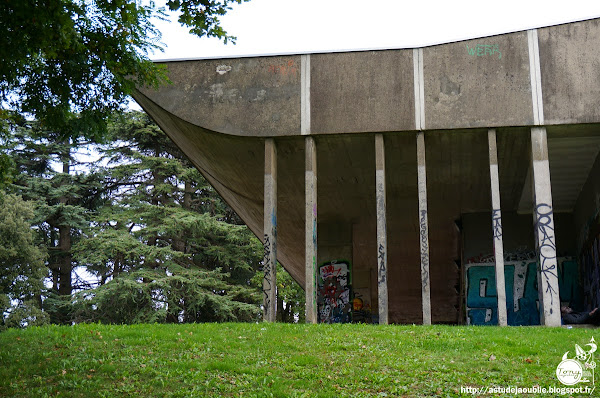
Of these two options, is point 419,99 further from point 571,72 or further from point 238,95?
point 238,95

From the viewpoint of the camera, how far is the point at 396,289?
26719 mm

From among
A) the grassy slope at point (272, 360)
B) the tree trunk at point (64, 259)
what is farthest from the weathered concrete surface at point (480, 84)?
the tree trunk at point (64, 259)

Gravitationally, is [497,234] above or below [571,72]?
below

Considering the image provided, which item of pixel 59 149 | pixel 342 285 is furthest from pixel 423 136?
pixel 59 149

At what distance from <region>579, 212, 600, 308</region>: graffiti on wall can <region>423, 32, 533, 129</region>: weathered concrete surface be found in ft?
17.3

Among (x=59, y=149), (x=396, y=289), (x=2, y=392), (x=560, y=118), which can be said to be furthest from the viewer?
(x=59, y=149)

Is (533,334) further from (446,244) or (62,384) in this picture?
(446,244)

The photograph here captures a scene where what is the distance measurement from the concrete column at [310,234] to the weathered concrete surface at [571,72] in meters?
5.88

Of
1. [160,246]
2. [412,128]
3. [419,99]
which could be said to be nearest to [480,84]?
[419,99]

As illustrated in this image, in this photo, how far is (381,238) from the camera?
1670cm

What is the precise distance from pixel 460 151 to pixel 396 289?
9502 millimetres

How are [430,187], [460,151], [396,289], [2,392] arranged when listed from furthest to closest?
[396,289] → [430,187] → [460,151] → [2,392]

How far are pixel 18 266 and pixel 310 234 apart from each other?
1608 centimetres

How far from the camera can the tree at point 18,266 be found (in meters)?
26.8
